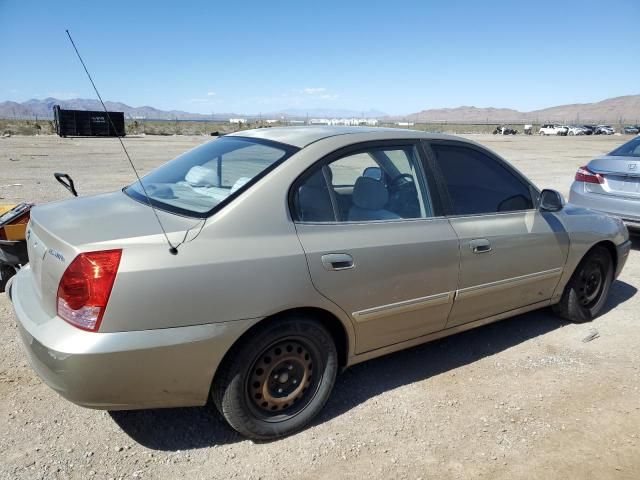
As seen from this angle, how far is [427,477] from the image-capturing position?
8.39 feet

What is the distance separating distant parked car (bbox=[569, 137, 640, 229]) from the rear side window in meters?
3.39

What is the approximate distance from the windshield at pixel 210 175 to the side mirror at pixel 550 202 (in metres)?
2.09

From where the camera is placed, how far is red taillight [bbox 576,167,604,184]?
6770 millimetres

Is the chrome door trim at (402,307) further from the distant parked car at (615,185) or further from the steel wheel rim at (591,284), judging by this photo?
the distant parked car at (615,185)

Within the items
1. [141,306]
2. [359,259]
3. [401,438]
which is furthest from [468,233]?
[141,306]

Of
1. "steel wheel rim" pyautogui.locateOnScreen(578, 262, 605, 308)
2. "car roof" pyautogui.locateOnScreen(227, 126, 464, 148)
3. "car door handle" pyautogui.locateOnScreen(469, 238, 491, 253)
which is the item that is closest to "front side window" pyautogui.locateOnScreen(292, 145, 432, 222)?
"car roof" pyautogui.locateOnScreen(227, 126, 464, 148)

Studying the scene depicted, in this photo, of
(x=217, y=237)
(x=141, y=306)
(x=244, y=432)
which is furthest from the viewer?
(x=244, y=432)

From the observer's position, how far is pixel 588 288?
454 centimetres

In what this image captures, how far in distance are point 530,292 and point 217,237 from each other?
260 cm

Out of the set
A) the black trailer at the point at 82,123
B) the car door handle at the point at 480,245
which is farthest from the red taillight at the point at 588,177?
the black trailer at the point at 82,123

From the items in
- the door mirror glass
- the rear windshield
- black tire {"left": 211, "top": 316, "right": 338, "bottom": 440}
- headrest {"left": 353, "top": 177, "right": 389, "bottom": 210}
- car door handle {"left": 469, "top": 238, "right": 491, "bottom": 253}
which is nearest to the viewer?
black tire {"left": 211, "top": 316, "right": 338, "bottom": 440}

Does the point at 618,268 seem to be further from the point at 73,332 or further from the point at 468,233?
the point at 73,332

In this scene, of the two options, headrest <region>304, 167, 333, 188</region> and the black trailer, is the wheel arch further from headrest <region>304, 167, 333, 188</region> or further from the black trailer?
the black trailer

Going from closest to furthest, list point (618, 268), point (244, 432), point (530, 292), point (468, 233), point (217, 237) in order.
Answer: point (217, 237) < point (244, 432) < point (468, 233) < point (530, 292) < point (618, 268)
